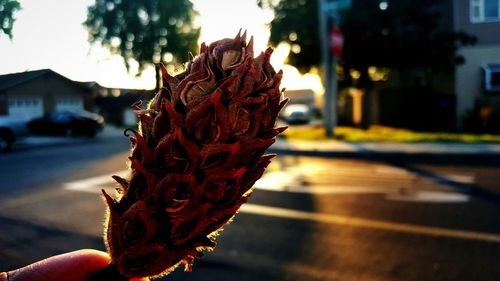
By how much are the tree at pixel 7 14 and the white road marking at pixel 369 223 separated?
5.30 metres

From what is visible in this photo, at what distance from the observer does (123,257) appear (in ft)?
2.43

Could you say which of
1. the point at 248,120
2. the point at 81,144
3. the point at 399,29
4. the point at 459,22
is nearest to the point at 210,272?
the point at 248,120

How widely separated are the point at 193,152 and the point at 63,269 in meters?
0.31

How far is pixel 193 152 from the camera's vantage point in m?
0.69

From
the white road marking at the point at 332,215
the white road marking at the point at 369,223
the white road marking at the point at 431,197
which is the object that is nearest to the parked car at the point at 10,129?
the white road marking at the point at 332,215

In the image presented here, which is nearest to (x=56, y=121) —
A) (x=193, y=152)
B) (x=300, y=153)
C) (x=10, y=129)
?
(x=10, y=129)

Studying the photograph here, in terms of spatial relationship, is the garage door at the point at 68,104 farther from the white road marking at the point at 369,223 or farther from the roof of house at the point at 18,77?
the white road marking at the point at 369,223

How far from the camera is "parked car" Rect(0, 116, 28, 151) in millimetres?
1744

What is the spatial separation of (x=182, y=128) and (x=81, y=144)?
14.4 metres

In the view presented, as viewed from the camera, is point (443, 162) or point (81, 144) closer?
point (443, 162)

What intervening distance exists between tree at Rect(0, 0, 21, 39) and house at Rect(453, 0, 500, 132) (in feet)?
77.0

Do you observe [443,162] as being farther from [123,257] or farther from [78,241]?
[123,257]

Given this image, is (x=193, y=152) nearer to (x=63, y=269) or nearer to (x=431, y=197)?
(x=63, y=269)

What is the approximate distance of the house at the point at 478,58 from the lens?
73.1ft
